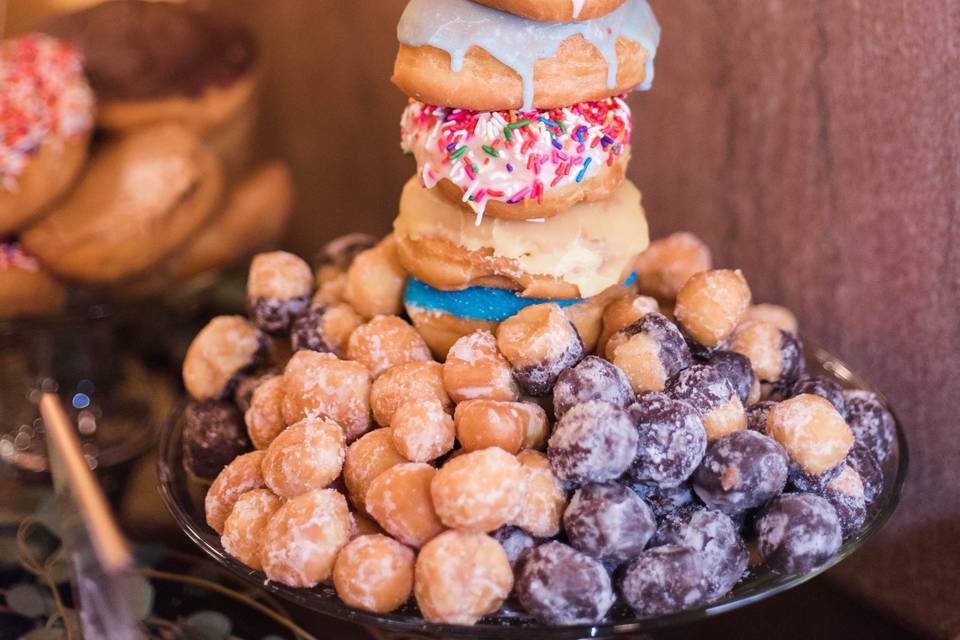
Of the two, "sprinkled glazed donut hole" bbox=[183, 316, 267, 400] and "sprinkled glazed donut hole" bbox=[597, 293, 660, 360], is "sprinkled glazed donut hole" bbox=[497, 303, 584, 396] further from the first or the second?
"sprinkled glazed donut hole" bbox=[183, 316, 267, 400]

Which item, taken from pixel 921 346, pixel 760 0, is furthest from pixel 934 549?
pixel 760 0

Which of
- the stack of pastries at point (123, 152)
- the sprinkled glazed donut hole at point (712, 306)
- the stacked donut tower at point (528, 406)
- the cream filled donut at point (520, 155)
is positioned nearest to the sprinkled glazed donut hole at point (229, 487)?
the stacked donut tower at point (528, 406)

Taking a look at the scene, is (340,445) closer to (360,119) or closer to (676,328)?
(676,328)

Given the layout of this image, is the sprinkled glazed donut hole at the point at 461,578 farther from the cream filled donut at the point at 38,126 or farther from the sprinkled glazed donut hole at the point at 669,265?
the cream filled donut at the point at 38,126

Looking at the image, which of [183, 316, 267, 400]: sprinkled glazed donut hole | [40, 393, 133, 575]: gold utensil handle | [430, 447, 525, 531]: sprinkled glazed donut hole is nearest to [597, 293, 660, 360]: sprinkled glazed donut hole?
[430, 447, 525, 531]: sprinkled glazed donut hole

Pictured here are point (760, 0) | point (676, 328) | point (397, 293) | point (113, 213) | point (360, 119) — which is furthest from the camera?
point (360, 119)

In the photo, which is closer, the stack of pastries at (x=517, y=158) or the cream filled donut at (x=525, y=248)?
the stack of pastries at (x=517, y=158)
